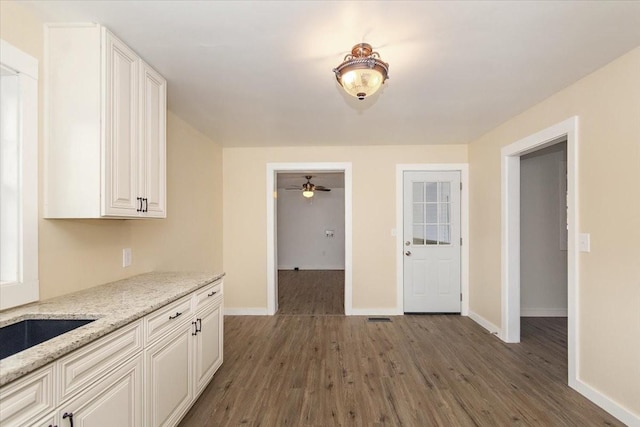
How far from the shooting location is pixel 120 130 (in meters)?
1.85

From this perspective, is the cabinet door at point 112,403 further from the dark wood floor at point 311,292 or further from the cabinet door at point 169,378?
the dark wood floor at point 311,292

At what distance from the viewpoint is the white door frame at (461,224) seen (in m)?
4.34

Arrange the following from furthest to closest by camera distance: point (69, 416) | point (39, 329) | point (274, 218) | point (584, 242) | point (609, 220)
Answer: point (274, 218) < point (584, 242) < point (609, 220) < point (39, 329) < point (69, 416)

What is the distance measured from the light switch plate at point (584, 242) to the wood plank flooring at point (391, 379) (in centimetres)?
113

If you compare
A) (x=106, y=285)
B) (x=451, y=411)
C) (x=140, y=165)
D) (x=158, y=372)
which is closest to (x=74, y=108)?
(x=140, y=165)

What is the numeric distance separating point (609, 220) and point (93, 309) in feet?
10.7

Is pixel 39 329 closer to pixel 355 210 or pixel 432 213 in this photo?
pixel 355 210

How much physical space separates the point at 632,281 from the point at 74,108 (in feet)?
11.7

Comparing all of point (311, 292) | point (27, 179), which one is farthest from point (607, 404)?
point (311, 292)

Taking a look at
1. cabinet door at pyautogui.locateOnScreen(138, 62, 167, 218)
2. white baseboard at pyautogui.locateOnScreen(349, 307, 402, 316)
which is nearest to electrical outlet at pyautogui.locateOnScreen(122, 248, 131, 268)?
cabinet door at pyautogui.locateOnScreen(138, 62, 167, 218)

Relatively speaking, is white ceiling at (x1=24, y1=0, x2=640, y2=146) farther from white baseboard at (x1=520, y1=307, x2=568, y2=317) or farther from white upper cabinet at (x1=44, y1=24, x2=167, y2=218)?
white baseboard at (x1=520, y1=307, x2=568, y2=317)

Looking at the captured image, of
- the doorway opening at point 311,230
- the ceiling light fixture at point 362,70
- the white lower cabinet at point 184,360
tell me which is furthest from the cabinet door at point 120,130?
the doorway opening at point 311,230

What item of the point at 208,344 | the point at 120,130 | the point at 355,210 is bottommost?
the point at 208,344

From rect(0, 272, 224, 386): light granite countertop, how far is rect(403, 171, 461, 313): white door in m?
2.92
